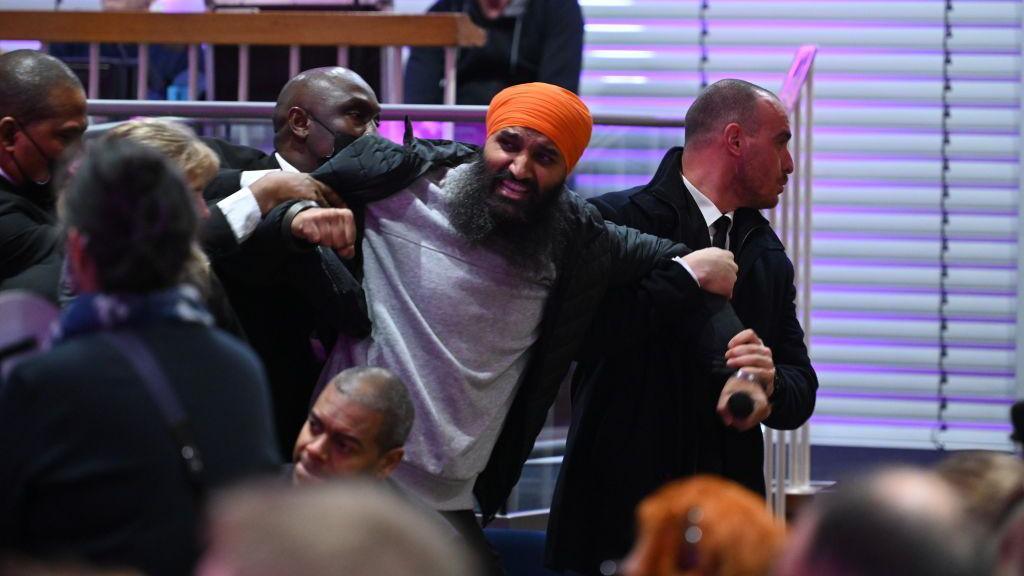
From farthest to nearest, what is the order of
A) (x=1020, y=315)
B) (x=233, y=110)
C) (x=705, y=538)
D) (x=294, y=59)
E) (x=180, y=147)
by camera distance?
(x=1020, y=315) < (x=294, y=59) < (x=233, y=110) < (x=180, y=147) < (x=705, y=538)

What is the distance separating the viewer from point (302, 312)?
13.4 ft

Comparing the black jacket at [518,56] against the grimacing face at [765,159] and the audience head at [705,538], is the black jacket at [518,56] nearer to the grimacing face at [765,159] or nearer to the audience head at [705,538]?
the grimacing face at [765,159]

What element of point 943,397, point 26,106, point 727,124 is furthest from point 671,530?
point 943,397

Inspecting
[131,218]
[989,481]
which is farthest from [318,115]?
[989,481]

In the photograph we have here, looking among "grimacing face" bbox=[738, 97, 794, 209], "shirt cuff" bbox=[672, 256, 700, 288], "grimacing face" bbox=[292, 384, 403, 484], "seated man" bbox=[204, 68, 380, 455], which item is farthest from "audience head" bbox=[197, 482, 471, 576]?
"grimacing face" bbox=[738, 97, 794, 209]

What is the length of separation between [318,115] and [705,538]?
2865mm

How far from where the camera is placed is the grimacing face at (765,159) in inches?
184

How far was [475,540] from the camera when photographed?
4012mm

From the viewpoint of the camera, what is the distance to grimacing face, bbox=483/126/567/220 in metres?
4.12

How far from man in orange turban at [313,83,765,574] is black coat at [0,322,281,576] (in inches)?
64.1

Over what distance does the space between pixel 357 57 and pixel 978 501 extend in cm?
431

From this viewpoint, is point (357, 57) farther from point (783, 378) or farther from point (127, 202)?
point (127, 202)

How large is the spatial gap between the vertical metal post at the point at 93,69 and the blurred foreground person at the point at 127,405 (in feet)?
13.7

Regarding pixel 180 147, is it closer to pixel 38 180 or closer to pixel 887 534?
pixel 38 180
